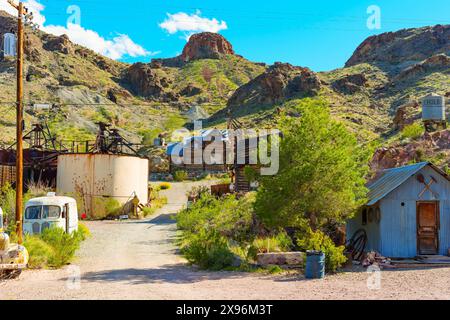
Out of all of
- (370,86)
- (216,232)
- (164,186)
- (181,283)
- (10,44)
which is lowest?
(181,283)

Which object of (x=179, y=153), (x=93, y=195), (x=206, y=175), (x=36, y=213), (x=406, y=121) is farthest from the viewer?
(x=179, y=153)

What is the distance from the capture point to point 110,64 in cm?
12144

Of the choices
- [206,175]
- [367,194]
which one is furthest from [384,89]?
[367,194]

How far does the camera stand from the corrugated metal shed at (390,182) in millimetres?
15820

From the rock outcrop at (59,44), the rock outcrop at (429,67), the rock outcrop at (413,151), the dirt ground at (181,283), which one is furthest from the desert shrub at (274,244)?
the rock outcrop at (59,44)

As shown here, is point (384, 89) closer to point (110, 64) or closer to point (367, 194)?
point (367, 194)

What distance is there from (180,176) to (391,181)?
3661cm

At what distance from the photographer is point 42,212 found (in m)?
19.0

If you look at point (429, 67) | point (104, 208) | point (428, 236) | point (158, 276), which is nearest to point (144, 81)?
point (429, 67)

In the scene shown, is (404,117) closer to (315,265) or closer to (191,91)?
(315,265)

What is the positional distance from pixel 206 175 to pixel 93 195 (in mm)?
22295

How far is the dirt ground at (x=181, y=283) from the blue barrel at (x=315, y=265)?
0.82 ft

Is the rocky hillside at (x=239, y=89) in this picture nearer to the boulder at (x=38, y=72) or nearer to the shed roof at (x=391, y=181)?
the boulder at (x=38, y=72)
